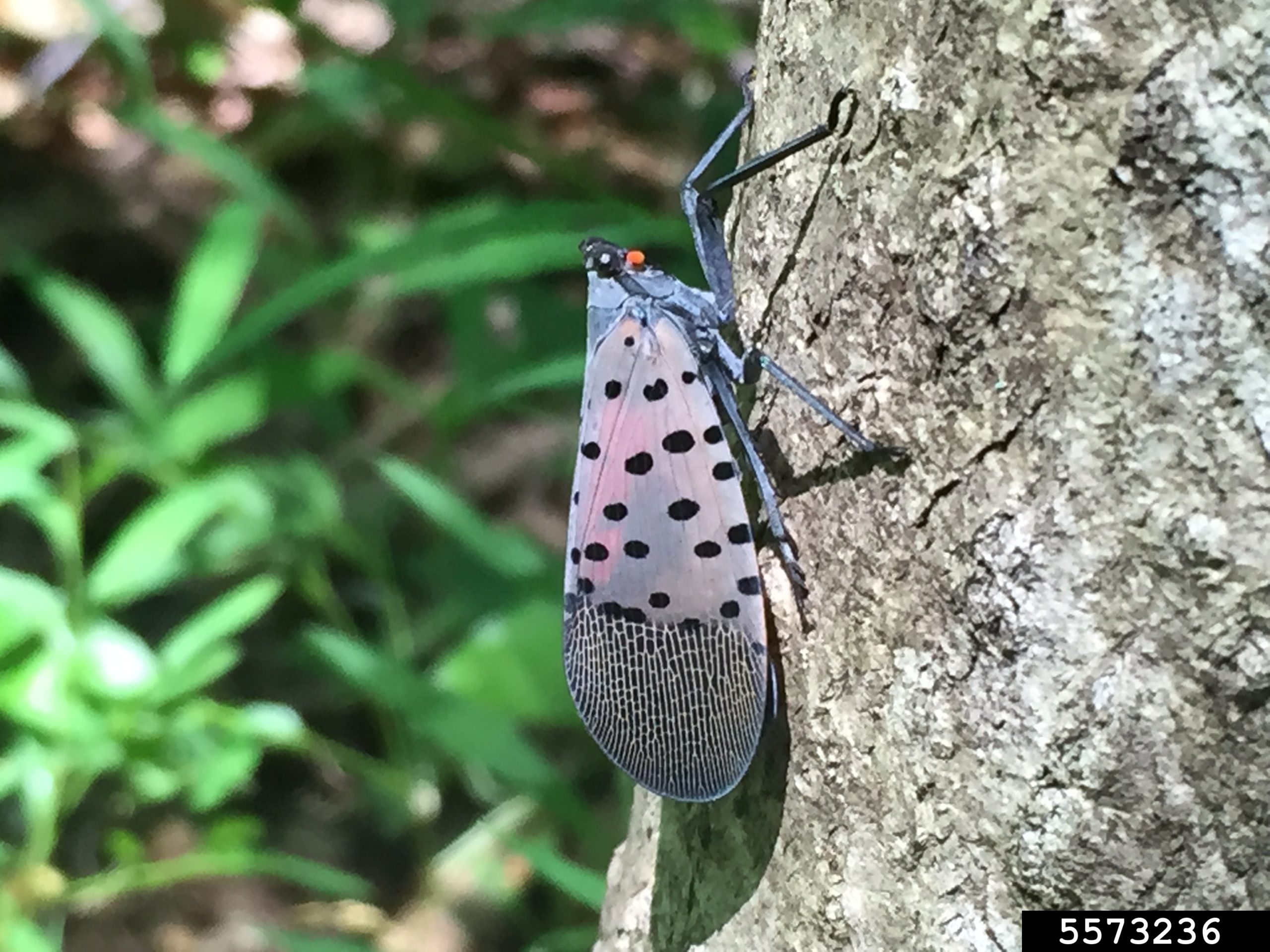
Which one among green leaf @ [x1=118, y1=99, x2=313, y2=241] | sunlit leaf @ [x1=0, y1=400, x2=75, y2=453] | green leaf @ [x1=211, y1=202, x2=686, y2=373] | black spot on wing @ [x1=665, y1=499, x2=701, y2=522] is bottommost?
black spot on wing @ [x1=665, y1=499, x2=701, y2=522]

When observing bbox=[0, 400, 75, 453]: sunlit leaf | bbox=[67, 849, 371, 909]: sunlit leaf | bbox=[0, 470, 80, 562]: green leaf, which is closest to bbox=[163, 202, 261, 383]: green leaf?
bbox=[0, 400, 75, 453]: sunlit leaf

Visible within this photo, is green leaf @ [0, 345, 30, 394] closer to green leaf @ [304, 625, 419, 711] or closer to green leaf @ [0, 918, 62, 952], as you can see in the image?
green leaf @ [304, 625, 419, 711]

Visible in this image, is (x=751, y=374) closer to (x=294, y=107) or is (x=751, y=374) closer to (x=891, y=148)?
A: (x=891, y=148)

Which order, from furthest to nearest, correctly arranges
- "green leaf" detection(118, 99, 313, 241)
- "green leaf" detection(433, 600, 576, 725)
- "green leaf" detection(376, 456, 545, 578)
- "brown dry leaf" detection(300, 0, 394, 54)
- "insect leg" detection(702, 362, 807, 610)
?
"brown dry leaf" detection(300, 0, 394, 54) < "green leaf" detection(118, 99, 313, 241) < "green leaf" detection(376, 456, 545, 578) < "green leaf" detection(433, 600, 576, 725) < "insect leg" detection(702, 362, 807, 610)

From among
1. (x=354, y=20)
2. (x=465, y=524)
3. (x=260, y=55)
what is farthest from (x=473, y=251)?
(x=354, y=20)

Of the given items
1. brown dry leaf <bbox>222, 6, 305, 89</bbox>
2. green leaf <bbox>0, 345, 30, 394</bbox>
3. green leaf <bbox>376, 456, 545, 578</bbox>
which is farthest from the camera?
brown dry leaf <bbox>222, 6, 305, 89</bbox>

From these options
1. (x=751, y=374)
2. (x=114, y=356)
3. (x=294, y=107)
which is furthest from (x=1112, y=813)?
(x=294, y=107)
